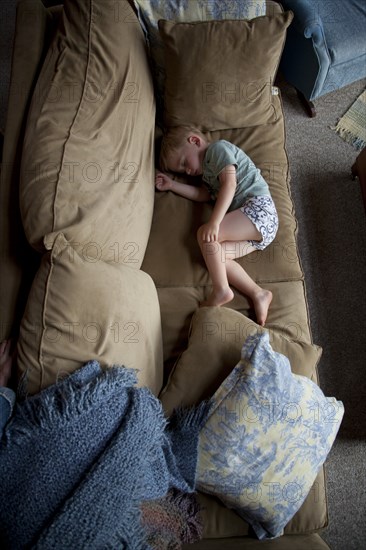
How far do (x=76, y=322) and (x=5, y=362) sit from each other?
224 millimetres

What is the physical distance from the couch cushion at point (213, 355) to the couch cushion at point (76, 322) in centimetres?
8

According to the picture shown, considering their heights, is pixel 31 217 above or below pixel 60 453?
above

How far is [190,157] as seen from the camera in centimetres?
166

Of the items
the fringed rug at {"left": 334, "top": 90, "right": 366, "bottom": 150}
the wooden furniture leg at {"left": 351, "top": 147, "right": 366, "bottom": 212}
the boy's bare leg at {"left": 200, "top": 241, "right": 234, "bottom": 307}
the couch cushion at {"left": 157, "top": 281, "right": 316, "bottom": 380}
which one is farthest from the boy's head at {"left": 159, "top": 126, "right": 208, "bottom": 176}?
the fringed rug at {"left": 334, "top": 90, "right": 366, "bottom": 150}

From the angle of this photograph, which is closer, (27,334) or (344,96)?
(27,334)

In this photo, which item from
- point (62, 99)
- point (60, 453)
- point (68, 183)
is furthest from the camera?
point (62, 99)

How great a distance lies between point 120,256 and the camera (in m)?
1.39

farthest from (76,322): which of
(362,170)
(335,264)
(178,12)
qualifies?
(362,170)

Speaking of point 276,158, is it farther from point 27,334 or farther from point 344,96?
point 27,334

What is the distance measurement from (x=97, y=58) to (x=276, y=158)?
755 millimetres

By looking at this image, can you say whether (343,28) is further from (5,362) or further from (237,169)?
(5,362)

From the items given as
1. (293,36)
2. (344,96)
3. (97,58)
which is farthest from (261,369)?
(344,96)

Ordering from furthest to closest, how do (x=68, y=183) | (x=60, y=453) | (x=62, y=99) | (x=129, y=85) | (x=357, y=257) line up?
(x=357, y=257)
(x=129, y=85)
(x=62, y=99)
(x=68, y=183)
(x=60, y=453)

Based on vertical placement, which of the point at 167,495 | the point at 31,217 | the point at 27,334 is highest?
the point at 31,217
